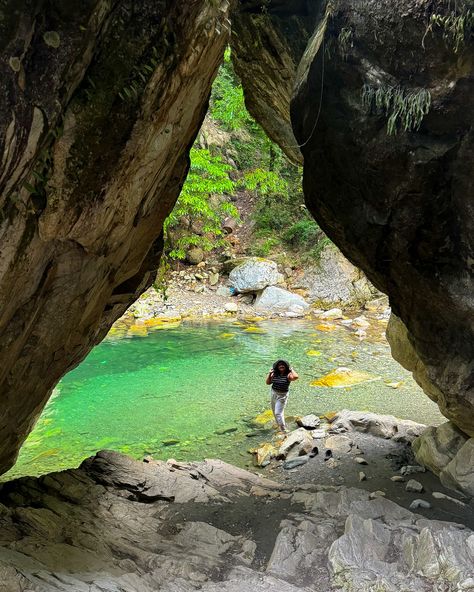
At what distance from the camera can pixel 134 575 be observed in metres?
4.05

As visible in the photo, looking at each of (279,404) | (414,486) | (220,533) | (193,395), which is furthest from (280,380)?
(220,533)

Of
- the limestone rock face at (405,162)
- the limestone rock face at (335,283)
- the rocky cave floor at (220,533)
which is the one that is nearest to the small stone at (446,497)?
the rocky cave floor at (220,533)

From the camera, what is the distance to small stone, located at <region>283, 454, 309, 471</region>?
7.93m

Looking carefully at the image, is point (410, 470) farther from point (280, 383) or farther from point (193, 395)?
point (193, 395)

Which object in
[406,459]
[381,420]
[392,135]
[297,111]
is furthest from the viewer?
[381,420]

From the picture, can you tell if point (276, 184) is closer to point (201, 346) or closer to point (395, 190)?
point (201, 346)

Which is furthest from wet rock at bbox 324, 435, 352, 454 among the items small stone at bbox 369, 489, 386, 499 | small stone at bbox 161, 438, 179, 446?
small stone at bbox 161, 438, 179, 446

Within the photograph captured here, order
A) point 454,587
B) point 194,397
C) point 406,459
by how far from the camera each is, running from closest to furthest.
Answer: point 454,587
point 406,459
point 194,397

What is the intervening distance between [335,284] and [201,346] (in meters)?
9.08

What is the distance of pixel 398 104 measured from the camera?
551 centimetres

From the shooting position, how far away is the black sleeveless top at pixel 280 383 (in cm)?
922

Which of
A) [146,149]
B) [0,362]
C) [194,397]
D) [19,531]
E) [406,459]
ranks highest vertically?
[146,149]

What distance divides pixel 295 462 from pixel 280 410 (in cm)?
159

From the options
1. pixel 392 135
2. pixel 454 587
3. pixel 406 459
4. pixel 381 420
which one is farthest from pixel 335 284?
pixel 454 587
